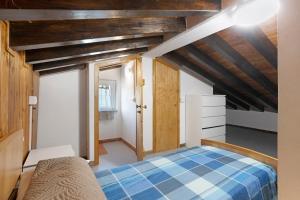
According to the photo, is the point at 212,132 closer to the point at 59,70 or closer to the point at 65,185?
the point at 59,70

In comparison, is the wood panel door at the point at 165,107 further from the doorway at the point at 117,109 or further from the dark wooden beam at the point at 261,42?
the dark wooden beam at the point at 261,42

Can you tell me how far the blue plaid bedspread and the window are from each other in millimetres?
3180

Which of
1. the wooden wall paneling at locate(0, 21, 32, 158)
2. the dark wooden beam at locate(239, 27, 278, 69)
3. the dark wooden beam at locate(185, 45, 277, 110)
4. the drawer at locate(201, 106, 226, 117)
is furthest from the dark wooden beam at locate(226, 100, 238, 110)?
the wooden wall paneling at locate(0, 21, 32, 158)

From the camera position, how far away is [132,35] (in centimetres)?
182

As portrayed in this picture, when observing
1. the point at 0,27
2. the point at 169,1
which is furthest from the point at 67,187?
the point at 169,1

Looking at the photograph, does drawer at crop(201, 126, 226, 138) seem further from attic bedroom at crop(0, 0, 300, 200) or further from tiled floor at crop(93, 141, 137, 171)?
tiled floor at crop(93, 141, 137, 171)

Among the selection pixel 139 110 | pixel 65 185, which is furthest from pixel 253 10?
pixel 139 110

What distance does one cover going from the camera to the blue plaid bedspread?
128 centimetres

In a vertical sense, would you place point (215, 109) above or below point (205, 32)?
below

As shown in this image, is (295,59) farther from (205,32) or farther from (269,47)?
(269,47)

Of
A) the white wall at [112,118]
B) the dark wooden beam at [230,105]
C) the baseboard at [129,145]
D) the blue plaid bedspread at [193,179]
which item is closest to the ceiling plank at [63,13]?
the blue plaid bedspread at [193,179]

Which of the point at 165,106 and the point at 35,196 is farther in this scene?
the point at 165,106

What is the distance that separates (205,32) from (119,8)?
1295 millimetres

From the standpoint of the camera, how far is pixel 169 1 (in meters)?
1.36
